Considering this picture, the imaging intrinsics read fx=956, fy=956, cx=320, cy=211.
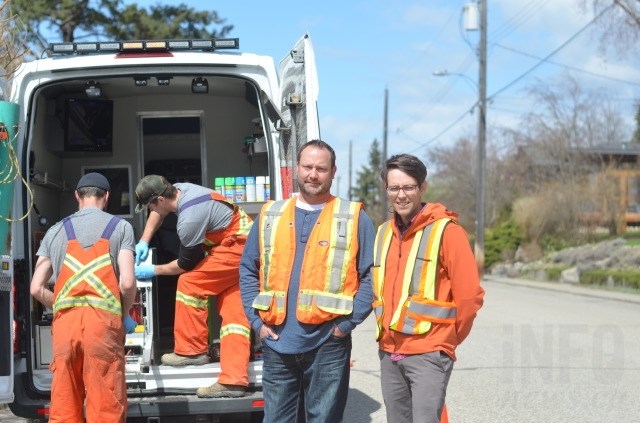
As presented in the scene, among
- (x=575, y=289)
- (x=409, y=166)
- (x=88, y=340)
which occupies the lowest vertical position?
(x=575, y=289)

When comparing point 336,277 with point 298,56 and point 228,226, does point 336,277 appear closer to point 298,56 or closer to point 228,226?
point 228,226

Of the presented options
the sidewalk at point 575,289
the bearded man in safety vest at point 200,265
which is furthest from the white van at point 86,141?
the sidewalk at point 575,289

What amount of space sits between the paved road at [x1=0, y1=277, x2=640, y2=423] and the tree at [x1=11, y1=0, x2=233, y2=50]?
37.8 ft

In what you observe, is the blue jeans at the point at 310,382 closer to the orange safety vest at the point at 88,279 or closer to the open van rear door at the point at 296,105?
the orange safety vest at the point at 88,279

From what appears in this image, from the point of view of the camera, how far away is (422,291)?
4.45 meters

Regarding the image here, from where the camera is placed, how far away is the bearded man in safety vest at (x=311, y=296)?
4531 millimetres

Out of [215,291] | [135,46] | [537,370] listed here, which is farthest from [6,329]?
[537,370]

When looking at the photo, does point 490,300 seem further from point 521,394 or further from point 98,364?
point 98,364

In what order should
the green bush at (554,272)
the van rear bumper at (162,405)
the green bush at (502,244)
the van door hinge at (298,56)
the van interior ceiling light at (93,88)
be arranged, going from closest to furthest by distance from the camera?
the van rear bumper at (162,405)
the van door hinge at (298,56)
the van interior ceiling light at (93,88)
the green bush at (554,272)
the green bush at (502,244)

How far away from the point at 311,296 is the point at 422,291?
520 millimetres

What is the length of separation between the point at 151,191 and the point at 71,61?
1.02 m

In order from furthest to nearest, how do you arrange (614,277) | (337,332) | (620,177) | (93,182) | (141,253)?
(620,177), (614,277), (141,253), (93,182), (337,332)

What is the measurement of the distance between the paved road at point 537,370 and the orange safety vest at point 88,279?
7.86 ft

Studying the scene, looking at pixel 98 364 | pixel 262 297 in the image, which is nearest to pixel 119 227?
pixel 98 364
